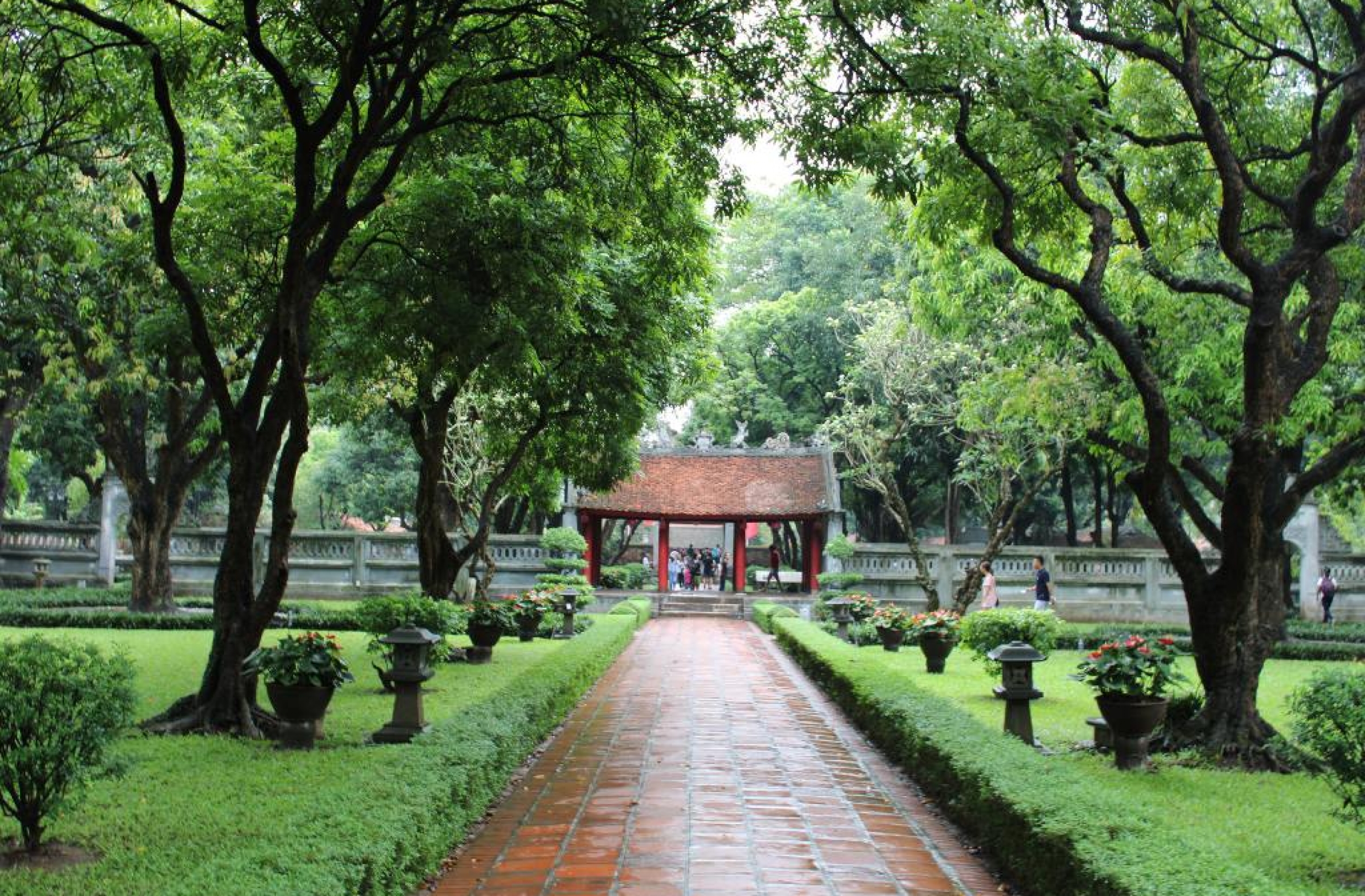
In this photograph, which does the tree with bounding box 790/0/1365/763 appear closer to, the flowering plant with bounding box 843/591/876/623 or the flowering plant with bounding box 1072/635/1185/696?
the flowering plant with bounding box 1072/635/1185/696

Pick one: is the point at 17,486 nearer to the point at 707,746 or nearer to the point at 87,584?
the point at 87,584

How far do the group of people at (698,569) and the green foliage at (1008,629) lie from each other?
1985 cm

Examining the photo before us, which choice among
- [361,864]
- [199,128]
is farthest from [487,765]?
[199,128]

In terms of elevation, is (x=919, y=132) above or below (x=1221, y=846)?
above

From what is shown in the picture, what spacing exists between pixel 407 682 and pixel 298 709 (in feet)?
2.59

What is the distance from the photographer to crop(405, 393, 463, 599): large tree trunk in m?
14.6

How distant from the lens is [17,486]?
105 ft

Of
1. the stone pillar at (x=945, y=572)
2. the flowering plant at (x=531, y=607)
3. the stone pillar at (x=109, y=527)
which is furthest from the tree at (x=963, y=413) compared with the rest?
the stone pillar at (x=109, y=527)

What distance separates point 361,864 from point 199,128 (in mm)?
10726

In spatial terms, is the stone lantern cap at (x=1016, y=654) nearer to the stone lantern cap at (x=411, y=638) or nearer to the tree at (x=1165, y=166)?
the tree at (x=1165, y=166)

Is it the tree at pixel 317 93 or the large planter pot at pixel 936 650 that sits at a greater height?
the tree at pixel 317 93

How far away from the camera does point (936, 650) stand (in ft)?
49.5

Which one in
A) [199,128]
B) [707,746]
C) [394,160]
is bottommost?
[707,746]

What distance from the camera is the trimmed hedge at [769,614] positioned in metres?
23.7
